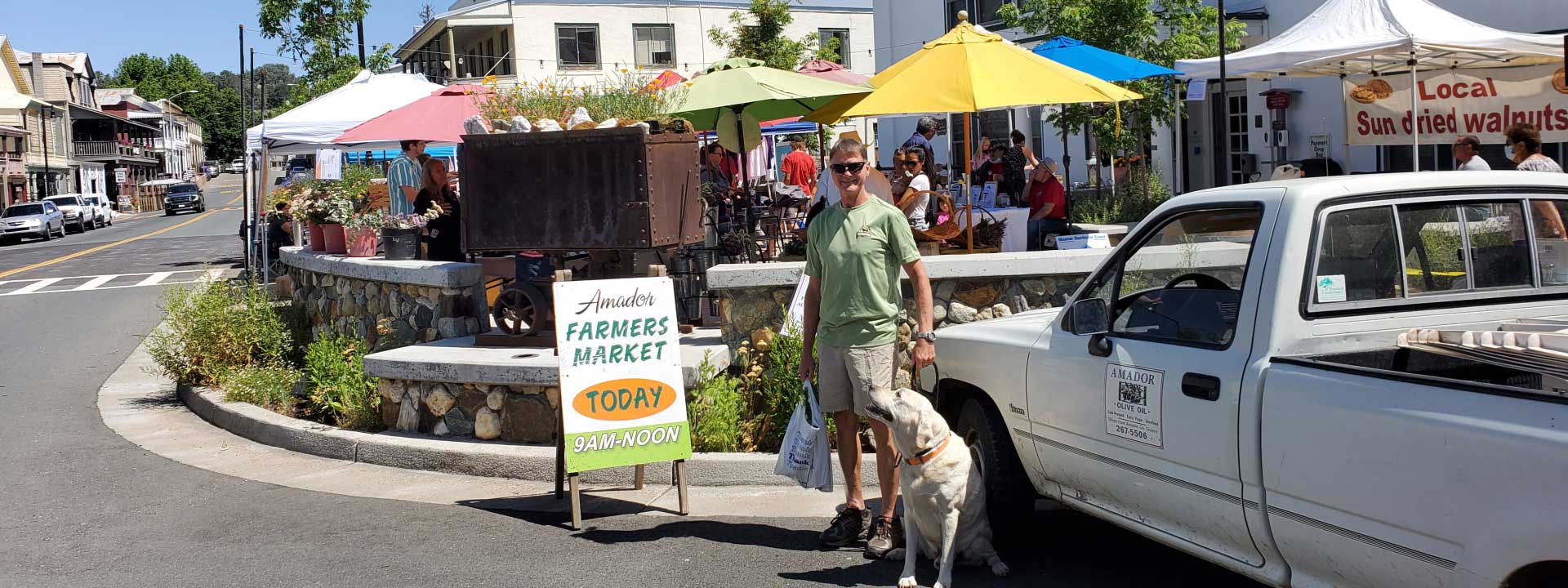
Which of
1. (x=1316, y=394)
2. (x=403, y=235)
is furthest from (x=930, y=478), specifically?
(x=403, y=235)

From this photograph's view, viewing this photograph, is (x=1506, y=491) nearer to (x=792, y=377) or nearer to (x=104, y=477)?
(x=792, y=377)

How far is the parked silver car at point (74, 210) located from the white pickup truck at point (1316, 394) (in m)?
53.2

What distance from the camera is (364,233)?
1103 centimetres

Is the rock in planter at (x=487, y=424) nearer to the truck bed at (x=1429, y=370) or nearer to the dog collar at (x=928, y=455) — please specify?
the dog collar at (x=928, y=455)

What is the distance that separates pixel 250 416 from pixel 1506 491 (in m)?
8.39

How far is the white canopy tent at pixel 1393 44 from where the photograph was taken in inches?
475

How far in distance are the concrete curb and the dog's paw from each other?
57.9 inches

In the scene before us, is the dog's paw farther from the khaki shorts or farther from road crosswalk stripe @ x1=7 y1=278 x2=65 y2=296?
road crosswalk stripe @ x1=7 y1=278 x2=65 y2=296

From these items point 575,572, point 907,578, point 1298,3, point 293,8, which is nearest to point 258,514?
point 575,572

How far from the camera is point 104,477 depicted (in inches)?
314

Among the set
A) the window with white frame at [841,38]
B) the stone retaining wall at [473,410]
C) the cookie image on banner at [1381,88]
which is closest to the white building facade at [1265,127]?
the cookie image on banner at [1381,88]

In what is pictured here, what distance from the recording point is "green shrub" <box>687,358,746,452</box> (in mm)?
7289

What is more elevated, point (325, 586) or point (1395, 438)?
point (1395, 438)

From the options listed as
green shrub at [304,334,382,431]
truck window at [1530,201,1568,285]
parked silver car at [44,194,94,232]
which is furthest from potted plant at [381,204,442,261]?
parked silver car at [44,194,94,232]
